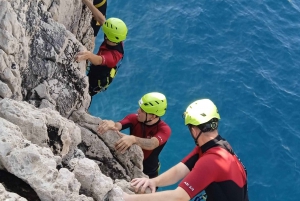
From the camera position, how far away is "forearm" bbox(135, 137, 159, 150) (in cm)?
1066

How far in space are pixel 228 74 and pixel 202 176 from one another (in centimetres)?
1477

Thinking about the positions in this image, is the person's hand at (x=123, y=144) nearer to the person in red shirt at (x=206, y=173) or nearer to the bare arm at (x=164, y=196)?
the person in red shirt at (x=206, y=173)

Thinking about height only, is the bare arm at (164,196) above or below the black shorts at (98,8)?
below

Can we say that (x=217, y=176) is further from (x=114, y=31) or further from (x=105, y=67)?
(x=114, y=31)

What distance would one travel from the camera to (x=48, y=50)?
9.72 m

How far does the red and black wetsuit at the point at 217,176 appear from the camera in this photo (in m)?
7.49

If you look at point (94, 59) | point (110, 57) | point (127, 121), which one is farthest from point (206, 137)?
point (110, 57)

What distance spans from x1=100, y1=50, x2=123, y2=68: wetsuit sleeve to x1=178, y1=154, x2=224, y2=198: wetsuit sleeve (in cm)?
561

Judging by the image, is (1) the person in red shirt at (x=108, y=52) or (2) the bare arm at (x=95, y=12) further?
(2) the bare arm at (x=95, y=12)

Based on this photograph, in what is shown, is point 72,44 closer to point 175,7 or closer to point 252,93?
point 252,93

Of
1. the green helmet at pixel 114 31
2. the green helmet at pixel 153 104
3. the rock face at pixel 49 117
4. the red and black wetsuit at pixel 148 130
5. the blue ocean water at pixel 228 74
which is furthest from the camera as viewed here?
the blue ocean water at pixel 228 74

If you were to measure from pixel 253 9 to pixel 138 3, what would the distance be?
6855 mm

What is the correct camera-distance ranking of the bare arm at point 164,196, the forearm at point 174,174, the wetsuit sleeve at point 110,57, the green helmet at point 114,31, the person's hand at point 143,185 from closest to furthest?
1. the bare arm at point 164,196
2. the person's hand at point 143,185
3. the forearm at point 174,174
4. the wetsuit sleeve at point 110,57
5. the green helmet at point 114,31

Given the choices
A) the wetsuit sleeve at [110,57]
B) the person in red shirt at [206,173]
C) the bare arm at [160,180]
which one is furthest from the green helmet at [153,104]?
the bare arm at [160,180]
